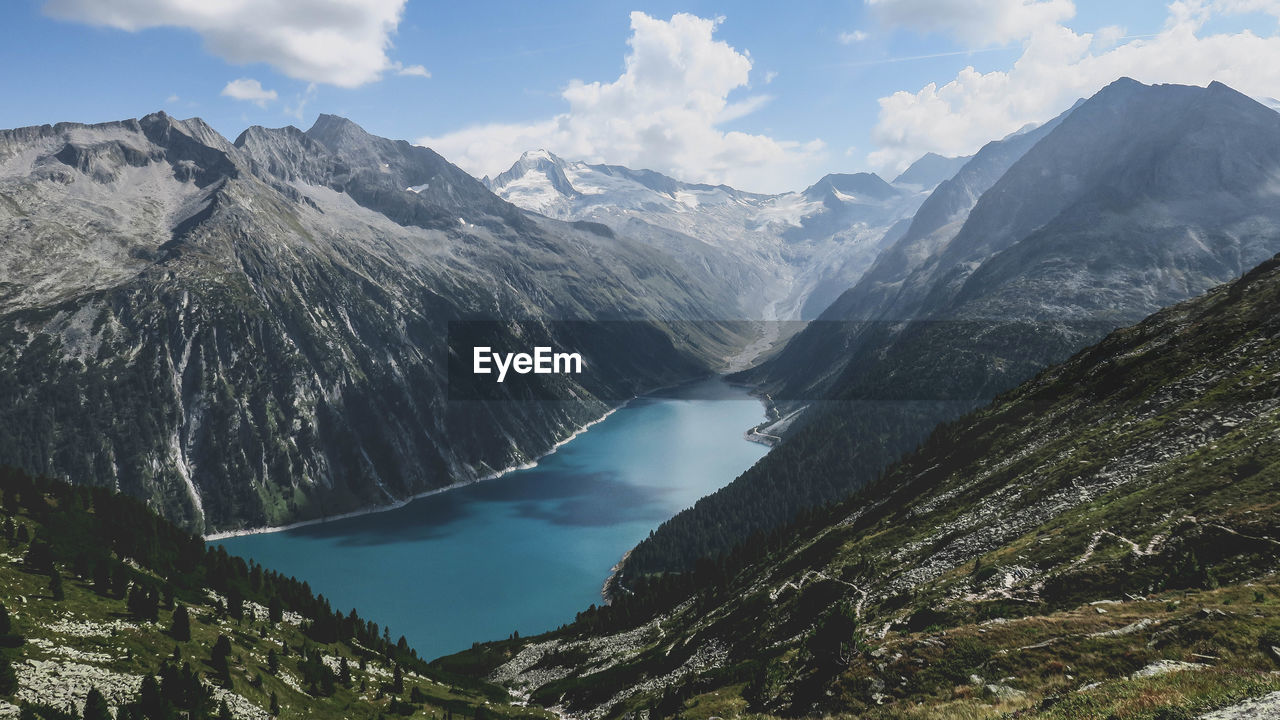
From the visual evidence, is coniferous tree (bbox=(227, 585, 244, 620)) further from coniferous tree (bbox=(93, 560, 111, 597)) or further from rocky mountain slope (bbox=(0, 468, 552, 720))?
coniferous tree (bbox=(93, 560, 111, 597))

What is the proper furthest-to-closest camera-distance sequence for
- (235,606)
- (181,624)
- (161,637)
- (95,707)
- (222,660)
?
1. (235,606)
2. (181,624)
3. (161,637)
4. (222,660)
5. (95,707)

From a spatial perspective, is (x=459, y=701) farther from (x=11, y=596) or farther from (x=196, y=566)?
(x=196, y=566)

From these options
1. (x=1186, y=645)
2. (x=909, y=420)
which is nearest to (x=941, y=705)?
(x=1186, y=645)

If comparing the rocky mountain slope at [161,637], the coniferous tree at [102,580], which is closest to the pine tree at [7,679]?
the rocky mountain slope at [161,637]

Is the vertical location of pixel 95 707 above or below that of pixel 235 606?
above

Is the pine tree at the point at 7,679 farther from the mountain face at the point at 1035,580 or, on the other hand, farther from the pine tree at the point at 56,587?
the mountain face at the point at 1035,580

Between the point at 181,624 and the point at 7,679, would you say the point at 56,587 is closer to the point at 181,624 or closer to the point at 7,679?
the point at 181,624

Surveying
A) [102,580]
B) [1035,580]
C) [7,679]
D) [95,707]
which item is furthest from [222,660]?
[1035,580]
